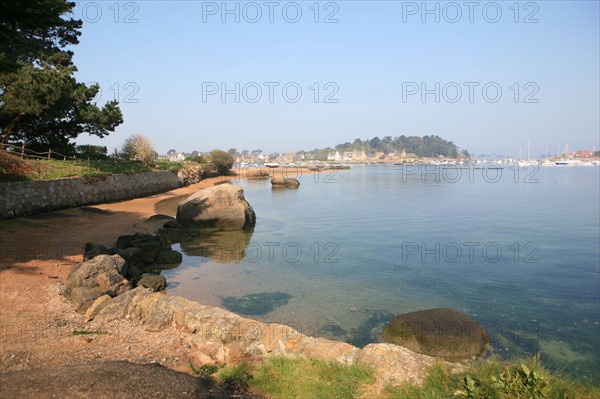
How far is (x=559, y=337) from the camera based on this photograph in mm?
10867

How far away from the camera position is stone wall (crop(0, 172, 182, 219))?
21547 millimetres

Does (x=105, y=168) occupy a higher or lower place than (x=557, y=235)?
higher

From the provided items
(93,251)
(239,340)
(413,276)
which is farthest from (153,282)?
(413,276)

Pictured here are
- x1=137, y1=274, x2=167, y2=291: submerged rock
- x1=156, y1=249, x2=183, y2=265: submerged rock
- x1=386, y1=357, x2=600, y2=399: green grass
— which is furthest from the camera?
x1=156, y1=249, x2=183, y2=265: submerged rock

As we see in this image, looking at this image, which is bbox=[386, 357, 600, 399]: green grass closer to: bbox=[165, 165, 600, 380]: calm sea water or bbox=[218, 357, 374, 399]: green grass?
bbox=[218, 357, 374, 399]: green grass

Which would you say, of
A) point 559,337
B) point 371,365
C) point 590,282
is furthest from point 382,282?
point 371,365

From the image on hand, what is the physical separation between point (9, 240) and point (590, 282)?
23.3 metres

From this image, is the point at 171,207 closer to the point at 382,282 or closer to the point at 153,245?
the point at 153,245

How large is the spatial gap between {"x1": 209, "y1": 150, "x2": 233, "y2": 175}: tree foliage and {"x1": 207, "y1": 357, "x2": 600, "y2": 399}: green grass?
75131 mm

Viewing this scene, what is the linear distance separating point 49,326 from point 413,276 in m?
12.7

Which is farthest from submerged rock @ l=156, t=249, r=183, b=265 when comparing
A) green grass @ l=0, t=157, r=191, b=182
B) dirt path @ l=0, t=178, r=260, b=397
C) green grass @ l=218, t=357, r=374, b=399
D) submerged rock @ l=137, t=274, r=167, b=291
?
green grass @ l=0, t=157, r=191, b=182

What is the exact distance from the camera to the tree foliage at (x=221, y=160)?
8165cm

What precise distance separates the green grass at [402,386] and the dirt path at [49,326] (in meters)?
1.58

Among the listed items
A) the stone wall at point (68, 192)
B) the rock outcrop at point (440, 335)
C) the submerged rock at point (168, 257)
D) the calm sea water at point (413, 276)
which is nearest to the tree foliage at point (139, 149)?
the stone wall at point (68, 192)
